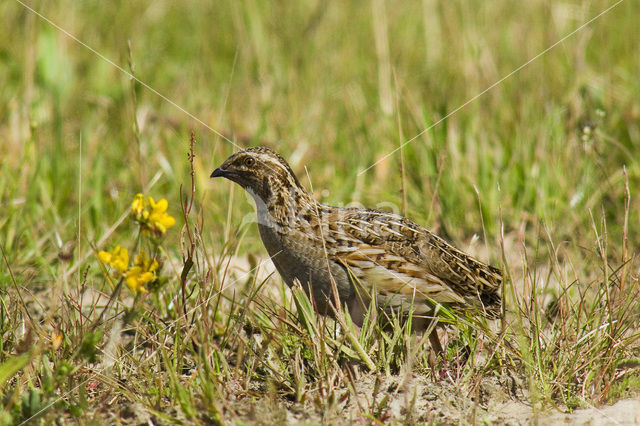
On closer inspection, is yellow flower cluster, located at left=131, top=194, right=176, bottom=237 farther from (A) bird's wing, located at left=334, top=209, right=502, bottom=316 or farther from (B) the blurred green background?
(B) the blurred green background

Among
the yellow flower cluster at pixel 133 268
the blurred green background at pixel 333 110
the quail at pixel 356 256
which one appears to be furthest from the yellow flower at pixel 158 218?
the blurred green background at pixel 333 110

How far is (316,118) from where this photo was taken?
695cm

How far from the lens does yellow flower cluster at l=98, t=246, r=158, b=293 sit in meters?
3.11

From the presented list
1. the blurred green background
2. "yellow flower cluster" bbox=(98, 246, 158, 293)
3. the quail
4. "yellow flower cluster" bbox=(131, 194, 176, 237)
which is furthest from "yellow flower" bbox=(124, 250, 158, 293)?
the blurred green background

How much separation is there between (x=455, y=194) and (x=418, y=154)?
493mm

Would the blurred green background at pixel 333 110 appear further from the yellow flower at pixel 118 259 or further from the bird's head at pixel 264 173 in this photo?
the yellow flower at pixel 118 259

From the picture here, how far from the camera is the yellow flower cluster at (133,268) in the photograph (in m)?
3.11

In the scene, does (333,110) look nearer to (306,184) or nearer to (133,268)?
(306,184)

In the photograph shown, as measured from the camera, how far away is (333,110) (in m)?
7.18

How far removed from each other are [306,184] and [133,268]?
3.21 metres

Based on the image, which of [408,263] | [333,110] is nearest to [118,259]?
[408,263]

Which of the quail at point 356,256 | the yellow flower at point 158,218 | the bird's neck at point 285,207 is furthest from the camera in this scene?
the bird's neck at point 285,207

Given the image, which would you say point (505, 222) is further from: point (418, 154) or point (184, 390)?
point (184, 390)

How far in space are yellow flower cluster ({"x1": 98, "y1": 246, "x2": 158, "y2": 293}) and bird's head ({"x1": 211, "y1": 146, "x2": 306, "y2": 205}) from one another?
45.9 inches
